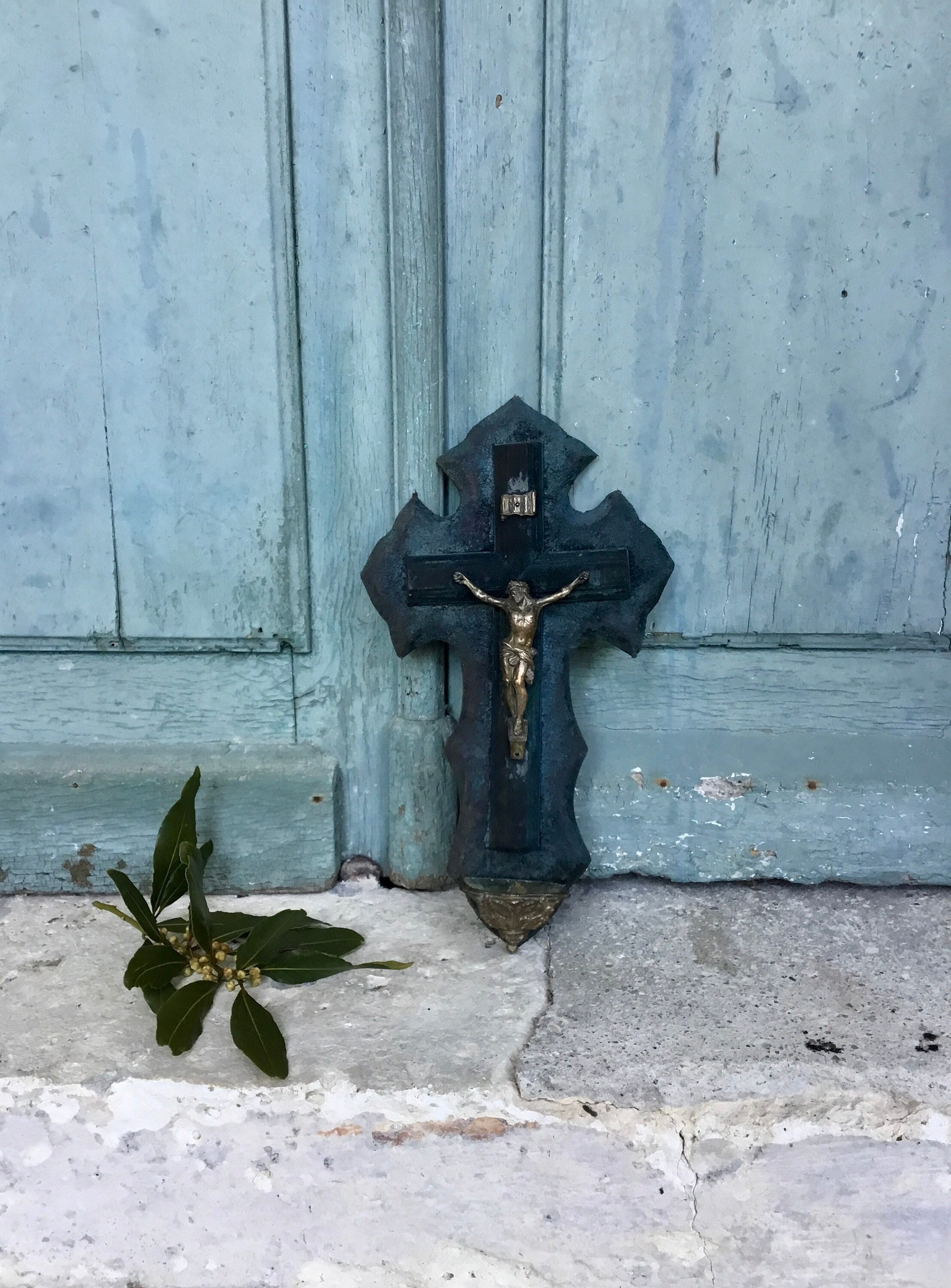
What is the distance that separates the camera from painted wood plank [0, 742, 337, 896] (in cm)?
127

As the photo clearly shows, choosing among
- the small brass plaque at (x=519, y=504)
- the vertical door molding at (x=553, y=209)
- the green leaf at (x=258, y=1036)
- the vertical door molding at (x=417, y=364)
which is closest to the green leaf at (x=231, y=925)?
the green leaf at (x=258, y=1036)

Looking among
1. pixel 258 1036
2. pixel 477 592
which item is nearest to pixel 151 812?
pixel 258 1036

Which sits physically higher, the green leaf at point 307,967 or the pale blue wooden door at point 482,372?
the pale blue wooden door at point 482,372

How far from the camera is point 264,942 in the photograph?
107 centimetres

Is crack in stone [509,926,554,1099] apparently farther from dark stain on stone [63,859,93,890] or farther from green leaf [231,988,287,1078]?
dark stain on stone [63,859,93,890]

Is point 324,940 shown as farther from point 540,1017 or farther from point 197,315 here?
point 197,315

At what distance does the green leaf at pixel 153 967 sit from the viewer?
104cm

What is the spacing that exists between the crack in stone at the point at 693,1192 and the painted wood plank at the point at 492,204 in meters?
0.87

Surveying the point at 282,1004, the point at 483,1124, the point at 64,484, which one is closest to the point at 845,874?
the point at 483,1124

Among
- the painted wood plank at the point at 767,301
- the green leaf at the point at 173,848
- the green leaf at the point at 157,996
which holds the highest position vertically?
the painted wood plank at the point at 767,301

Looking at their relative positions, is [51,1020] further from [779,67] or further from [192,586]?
[779,67]

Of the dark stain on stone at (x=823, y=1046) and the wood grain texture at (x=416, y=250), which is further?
the wood grain texture at (x=416, y=250)

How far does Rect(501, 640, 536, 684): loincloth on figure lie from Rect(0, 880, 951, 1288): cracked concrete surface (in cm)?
41

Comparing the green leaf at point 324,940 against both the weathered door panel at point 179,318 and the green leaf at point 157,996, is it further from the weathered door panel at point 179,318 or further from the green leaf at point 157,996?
the weathered door panel at point 179,318
